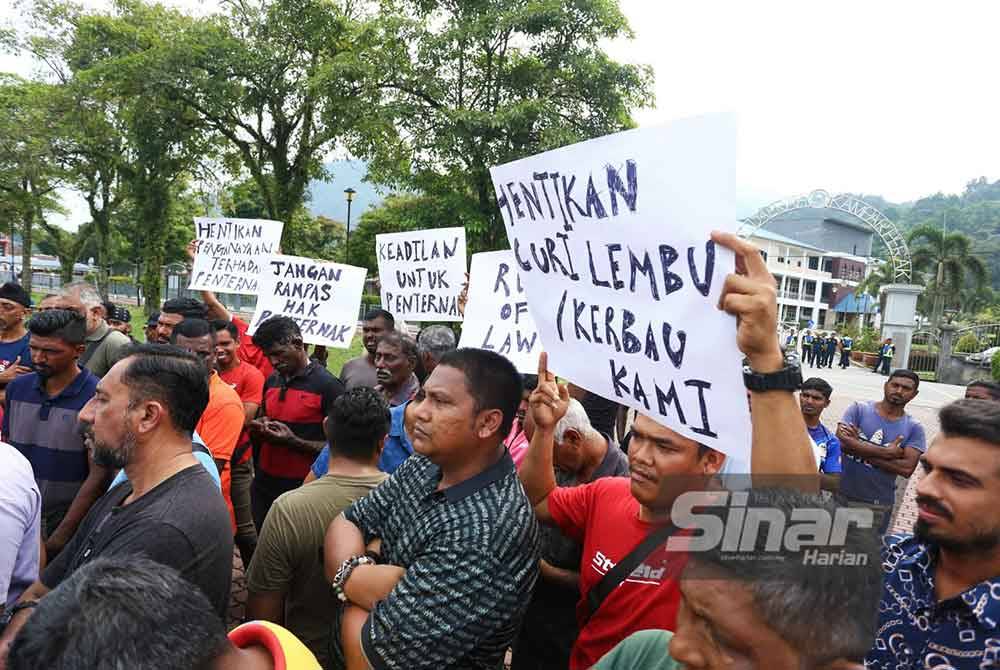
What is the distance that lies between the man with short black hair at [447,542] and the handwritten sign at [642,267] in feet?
1.16

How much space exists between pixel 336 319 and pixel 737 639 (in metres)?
5.16

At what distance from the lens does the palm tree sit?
154ft

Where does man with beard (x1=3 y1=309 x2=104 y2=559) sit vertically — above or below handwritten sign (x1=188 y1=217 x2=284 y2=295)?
below

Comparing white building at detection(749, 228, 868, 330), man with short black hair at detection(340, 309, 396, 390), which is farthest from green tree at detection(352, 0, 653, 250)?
white building at detection(749, 228, 868, 330)

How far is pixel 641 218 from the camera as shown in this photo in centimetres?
203

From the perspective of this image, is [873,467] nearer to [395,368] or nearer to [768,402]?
[395,368]

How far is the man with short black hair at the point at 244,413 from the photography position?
4.17 m

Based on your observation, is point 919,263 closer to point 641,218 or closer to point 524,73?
point 524,73

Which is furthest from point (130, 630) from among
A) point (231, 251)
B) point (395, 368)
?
point (231, 251)

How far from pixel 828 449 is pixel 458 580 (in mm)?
3603

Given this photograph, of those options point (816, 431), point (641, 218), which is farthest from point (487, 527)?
point (816, 431)

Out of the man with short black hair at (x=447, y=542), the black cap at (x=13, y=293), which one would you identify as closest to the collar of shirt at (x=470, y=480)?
the man with short black hair at (x=447, y=542)

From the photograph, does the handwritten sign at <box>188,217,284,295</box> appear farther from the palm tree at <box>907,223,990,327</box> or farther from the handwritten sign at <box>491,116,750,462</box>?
the palm tree at <box>907,223,990,327</box>

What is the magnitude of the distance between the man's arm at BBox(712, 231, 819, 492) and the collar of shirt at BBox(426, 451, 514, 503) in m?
0.85
